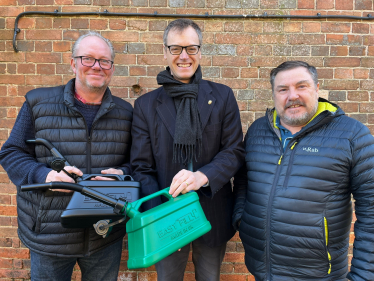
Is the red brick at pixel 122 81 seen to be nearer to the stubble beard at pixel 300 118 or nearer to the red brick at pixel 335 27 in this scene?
the stubble beard at pixel 300 118

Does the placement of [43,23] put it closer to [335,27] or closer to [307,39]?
[307,39]

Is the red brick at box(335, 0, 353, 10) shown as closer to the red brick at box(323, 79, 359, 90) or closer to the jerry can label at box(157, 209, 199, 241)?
the red brick at box(323, 79, 359, 90)

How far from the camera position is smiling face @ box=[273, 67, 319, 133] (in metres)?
1.61

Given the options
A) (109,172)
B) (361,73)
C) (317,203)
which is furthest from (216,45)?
(317,203)

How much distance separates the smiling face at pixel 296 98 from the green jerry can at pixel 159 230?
83 cm

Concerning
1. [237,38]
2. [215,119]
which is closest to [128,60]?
[237,38]

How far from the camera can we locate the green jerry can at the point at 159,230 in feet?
3.77

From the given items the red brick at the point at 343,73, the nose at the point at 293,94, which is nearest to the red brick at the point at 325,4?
the red brick at the point at 343,73

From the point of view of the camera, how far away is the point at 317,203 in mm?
1468

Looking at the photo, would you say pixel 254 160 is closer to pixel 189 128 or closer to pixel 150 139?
pixel 189 128

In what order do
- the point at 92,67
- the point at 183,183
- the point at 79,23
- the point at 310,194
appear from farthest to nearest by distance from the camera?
the point at 79,23 → the point at 92,67 → the point at 310,194 → the point at 183,183

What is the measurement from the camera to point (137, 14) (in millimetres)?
2455

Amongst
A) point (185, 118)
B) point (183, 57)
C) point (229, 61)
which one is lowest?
point (185, 118)

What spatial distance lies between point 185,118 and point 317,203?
92 cm
